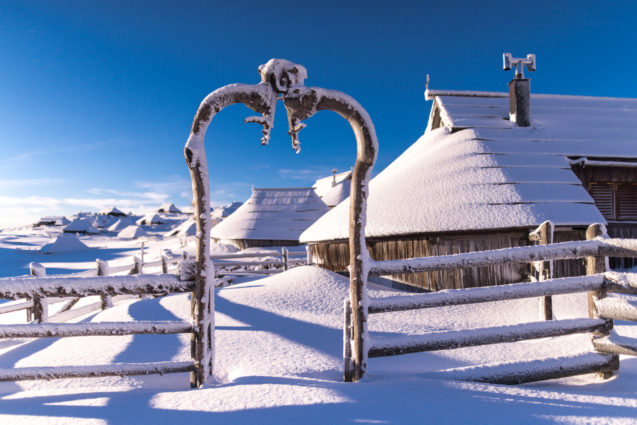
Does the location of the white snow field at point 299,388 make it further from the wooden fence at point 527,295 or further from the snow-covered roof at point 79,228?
the snow-covered roof at point 79,228

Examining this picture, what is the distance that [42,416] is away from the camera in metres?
2.26

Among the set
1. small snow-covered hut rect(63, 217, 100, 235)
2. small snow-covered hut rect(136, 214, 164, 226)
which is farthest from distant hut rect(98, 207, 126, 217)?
small snow-covered hut rect(63, 217, 100, 235)

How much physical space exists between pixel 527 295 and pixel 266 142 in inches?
102

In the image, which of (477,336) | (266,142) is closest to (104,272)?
(266,142)

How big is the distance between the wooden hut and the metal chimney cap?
4.57 feet

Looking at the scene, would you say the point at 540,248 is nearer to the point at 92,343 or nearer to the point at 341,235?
the point at 92,343

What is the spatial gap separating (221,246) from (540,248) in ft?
57.7

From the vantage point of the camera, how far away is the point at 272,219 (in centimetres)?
2025

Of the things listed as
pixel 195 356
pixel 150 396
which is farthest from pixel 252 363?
pixel 150 396

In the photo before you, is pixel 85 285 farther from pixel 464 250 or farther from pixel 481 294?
pixel 464 250

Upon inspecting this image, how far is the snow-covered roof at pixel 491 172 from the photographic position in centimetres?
800

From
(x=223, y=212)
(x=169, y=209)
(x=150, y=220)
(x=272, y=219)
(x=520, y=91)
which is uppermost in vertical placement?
(x=169, y=209)

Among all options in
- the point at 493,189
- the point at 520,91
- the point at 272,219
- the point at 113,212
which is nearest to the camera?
the point at 493,189

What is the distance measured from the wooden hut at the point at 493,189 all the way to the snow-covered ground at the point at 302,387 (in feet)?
8.95
